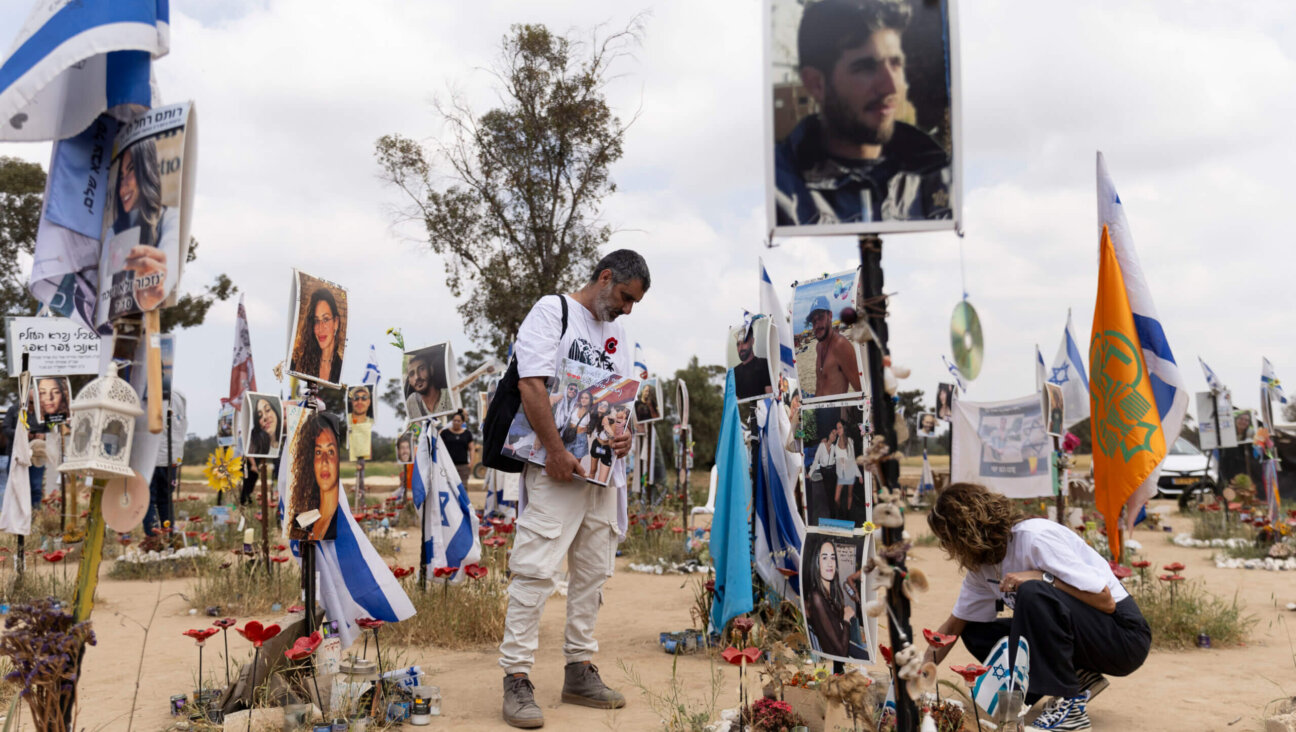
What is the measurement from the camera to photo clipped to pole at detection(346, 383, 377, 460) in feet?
37.3

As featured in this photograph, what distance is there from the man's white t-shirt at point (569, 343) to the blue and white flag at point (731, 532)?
0.88 meters

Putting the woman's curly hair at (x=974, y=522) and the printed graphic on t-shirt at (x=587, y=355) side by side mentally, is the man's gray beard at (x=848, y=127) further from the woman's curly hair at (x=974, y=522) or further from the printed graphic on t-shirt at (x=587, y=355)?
the printed graphic on t-shirt at (x=587, y=355)

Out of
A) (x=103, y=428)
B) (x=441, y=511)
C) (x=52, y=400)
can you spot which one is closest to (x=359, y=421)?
(x=52, y=400)

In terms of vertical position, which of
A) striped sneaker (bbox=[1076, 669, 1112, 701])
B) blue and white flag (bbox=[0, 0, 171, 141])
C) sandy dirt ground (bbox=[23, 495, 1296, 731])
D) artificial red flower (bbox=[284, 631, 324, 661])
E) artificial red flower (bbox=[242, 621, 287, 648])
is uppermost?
blue and white flag (bbox=[0, 0, 171, 141])

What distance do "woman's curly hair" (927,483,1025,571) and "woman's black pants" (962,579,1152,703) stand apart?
0.18 m

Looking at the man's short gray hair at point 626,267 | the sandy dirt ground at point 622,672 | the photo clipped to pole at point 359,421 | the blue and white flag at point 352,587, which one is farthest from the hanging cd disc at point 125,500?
the photo clipped to pole at point 359,421

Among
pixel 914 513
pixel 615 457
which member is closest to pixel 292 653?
pixel 615 457

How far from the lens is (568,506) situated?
11.6 ft

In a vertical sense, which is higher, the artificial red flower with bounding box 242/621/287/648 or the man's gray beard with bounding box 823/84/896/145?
the man's gray beard with bounding box 823/84/896/145

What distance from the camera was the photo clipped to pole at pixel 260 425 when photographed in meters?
8.94

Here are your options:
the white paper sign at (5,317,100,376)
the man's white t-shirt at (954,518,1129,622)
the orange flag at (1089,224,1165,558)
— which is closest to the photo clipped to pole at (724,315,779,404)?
the orange flag at (1089,224,1165,558)

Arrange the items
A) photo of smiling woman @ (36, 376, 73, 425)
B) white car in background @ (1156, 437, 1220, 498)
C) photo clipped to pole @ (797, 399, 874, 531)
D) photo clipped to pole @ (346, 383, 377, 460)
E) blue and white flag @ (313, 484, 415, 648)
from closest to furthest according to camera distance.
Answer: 1. photo clipped to pole @ (797, 399, 874, 531)
2. blue and white flag @ (313, 484, 415, 648)
3. photo of smiling woman @ (36, 376, 73, 425)
4. photo clipped to pole @ (346, 383, 377, 460)
5. white car in background @ (1156, 437, 1220, 498)

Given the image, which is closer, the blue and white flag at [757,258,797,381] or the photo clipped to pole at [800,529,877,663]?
the photo clipped to pole at [800,529,877,663]

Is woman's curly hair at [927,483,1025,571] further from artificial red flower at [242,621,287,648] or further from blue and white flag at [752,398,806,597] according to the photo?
artificial red flower at [242,621,287,648]
